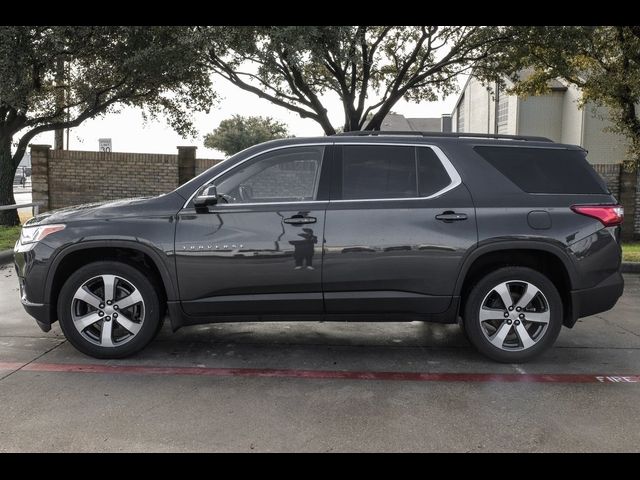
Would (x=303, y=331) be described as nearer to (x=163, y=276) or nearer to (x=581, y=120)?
(x=163, y=276)

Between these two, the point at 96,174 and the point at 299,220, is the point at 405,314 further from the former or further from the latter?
the point at 96,174

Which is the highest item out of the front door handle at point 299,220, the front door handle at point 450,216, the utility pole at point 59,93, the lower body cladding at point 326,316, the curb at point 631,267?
the utility pole at point 59,93

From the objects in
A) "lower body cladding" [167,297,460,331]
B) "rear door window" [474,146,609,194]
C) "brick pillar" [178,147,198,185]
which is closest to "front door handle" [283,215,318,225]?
"lower body cladding" [167,297,460,331]

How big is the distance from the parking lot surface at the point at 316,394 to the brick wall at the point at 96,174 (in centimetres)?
865

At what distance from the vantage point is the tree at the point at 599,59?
41.0 ft

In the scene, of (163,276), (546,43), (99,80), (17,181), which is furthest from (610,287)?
(17,181)

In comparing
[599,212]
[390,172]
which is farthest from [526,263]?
[390,172]

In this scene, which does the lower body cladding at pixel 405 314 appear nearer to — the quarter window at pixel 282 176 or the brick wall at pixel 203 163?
the quarter window at pixel 282 176

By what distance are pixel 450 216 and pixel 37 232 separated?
330 centimetres

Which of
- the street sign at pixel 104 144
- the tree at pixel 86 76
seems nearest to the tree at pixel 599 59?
the tree at pixel 86 76

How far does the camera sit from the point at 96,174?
14.2m
